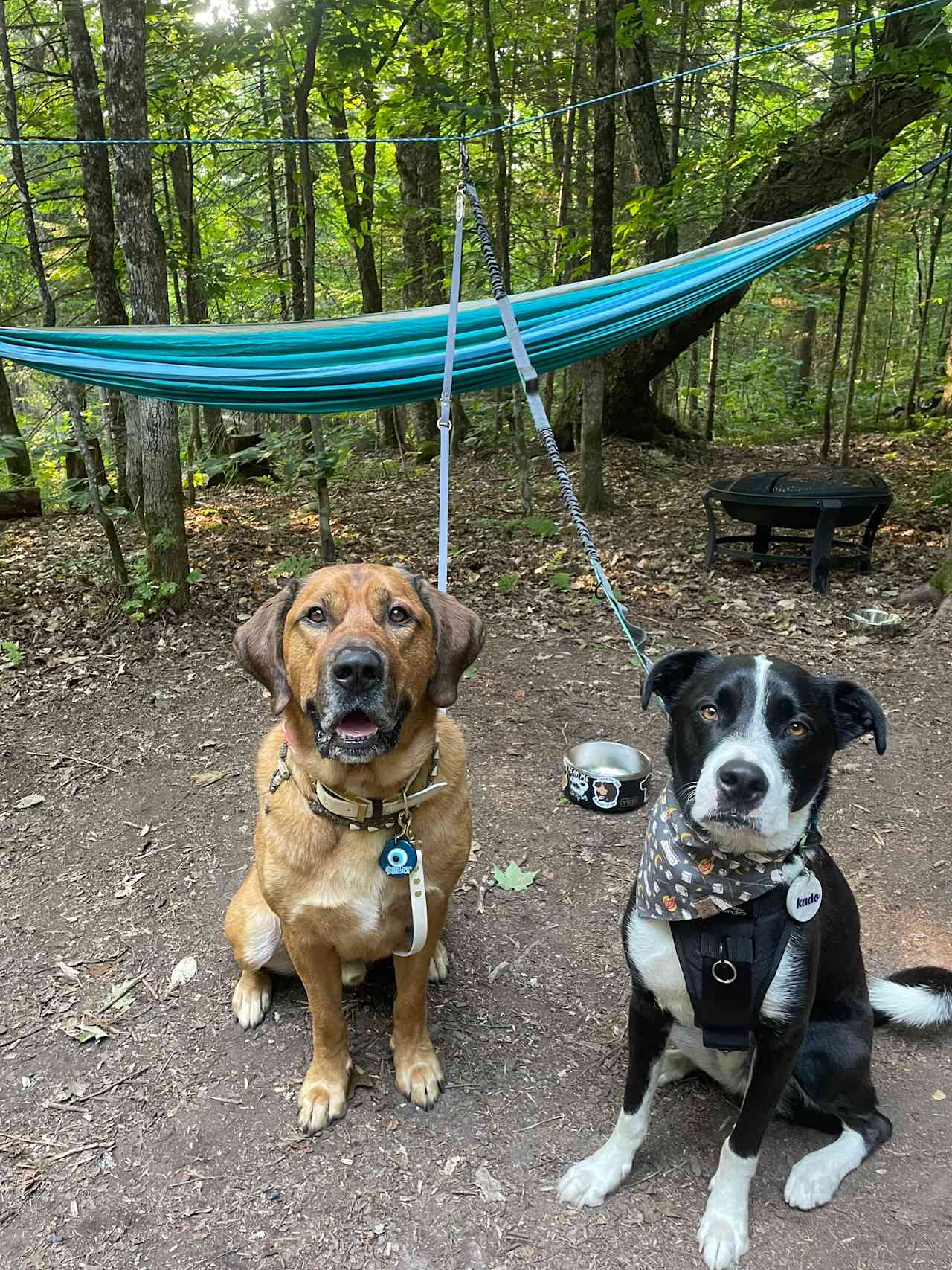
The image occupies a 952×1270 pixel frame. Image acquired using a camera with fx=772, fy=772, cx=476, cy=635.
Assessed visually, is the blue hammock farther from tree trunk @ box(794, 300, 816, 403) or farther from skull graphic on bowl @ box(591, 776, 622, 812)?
tree trunk @ box(794, 300, 816, 403)

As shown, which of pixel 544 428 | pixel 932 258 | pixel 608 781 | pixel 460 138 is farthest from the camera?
pixel 932 258

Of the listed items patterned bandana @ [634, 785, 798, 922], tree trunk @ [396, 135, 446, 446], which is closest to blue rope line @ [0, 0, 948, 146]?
patterned bandana @ [634, 785, 798, 922]

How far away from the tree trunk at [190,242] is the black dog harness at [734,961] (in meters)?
7.03

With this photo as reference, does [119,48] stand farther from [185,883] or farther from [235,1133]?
[235,1133]

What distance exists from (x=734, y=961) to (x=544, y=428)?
183 centimetres

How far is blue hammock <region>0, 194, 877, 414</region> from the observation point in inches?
148

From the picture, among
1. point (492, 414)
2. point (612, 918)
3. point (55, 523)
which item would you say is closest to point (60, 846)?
point (612, 918)

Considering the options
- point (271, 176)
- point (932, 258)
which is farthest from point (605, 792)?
point (932, 258)

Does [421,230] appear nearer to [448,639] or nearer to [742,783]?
[448,639]

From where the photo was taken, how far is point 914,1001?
198cm

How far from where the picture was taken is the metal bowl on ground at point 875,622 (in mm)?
4609

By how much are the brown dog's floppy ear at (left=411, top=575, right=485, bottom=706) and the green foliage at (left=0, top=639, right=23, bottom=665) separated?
364cm

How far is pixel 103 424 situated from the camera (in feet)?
24.5

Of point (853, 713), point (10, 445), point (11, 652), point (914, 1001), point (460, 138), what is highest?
point (460, 138)
